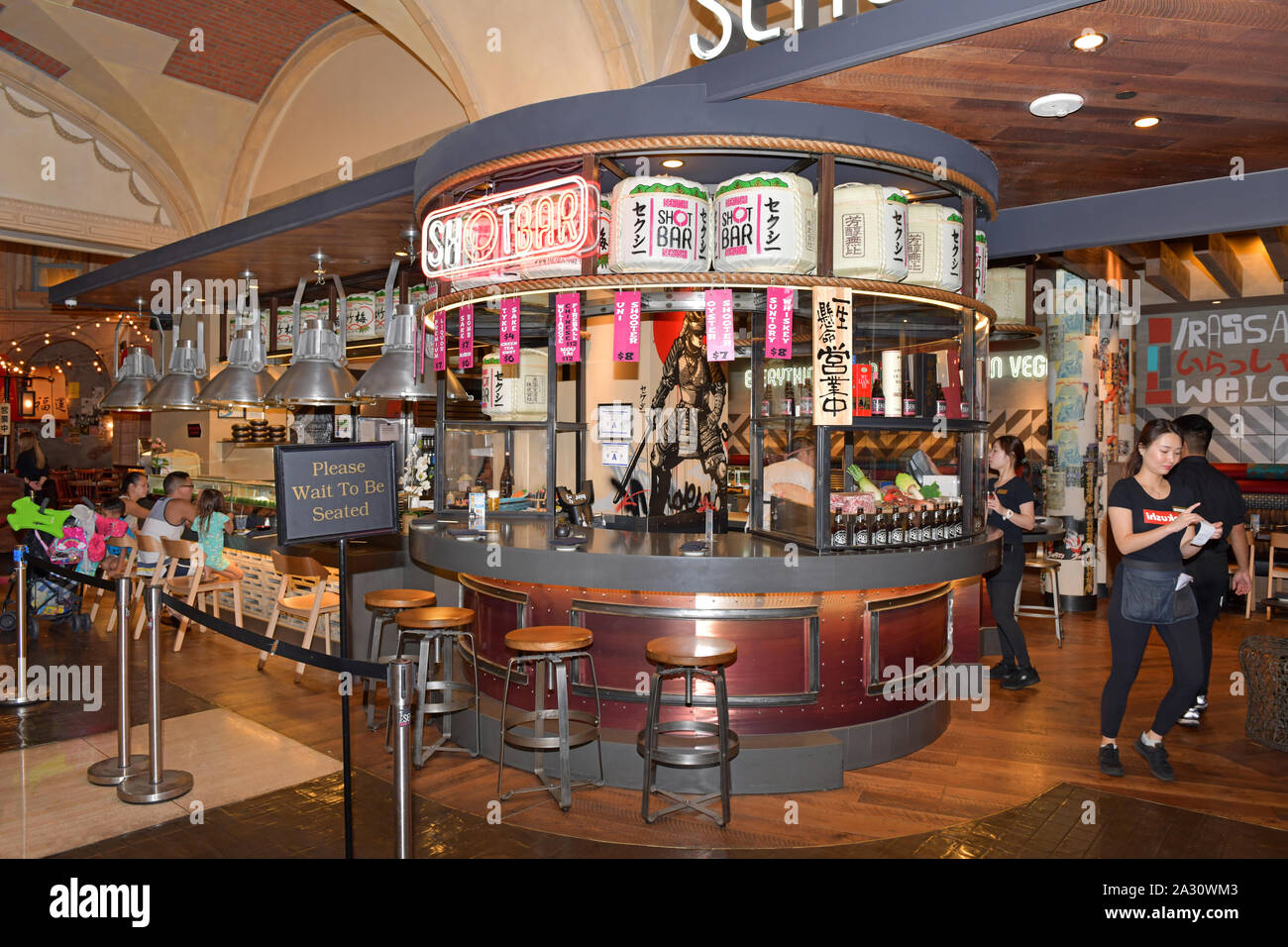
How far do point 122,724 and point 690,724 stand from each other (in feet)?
8.71

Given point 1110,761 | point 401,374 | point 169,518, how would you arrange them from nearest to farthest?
point 1110,761
point 401,374
point 169,518

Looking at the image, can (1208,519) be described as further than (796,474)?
Yes

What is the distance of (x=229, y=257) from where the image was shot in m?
8.05

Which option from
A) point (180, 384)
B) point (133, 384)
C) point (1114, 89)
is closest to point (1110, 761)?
point (1114, 89)

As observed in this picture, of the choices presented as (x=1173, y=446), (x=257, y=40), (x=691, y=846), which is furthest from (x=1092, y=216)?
(x=257, y=40)

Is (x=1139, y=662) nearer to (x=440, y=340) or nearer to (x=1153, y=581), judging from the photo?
(x=1153, y=581)

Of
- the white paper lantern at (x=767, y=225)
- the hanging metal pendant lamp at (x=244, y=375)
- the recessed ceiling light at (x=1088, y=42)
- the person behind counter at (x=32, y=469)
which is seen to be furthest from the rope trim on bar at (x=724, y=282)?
the person behind counter at (x=32, y=469)

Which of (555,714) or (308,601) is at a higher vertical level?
(308,601)

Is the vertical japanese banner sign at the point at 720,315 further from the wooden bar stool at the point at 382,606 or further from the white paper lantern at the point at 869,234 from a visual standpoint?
the wooden bar stool at the point at 382,606

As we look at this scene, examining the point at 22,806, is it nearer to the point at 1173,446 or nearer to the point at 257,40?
the point at 1173,446

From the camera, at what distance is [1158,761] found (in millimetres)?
4129

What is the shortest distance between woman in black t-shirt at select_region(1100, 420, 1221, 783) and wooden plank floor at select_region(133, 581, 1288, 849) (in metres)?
0.29

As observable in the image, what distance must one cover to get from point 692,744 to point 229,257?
21.5 ft

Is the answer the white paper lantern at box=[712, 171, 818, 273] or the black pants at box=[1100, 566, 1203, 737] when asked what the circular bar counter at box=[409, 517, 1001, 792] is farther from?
the white paper lantern at box=[712, 171, 818, 273]
